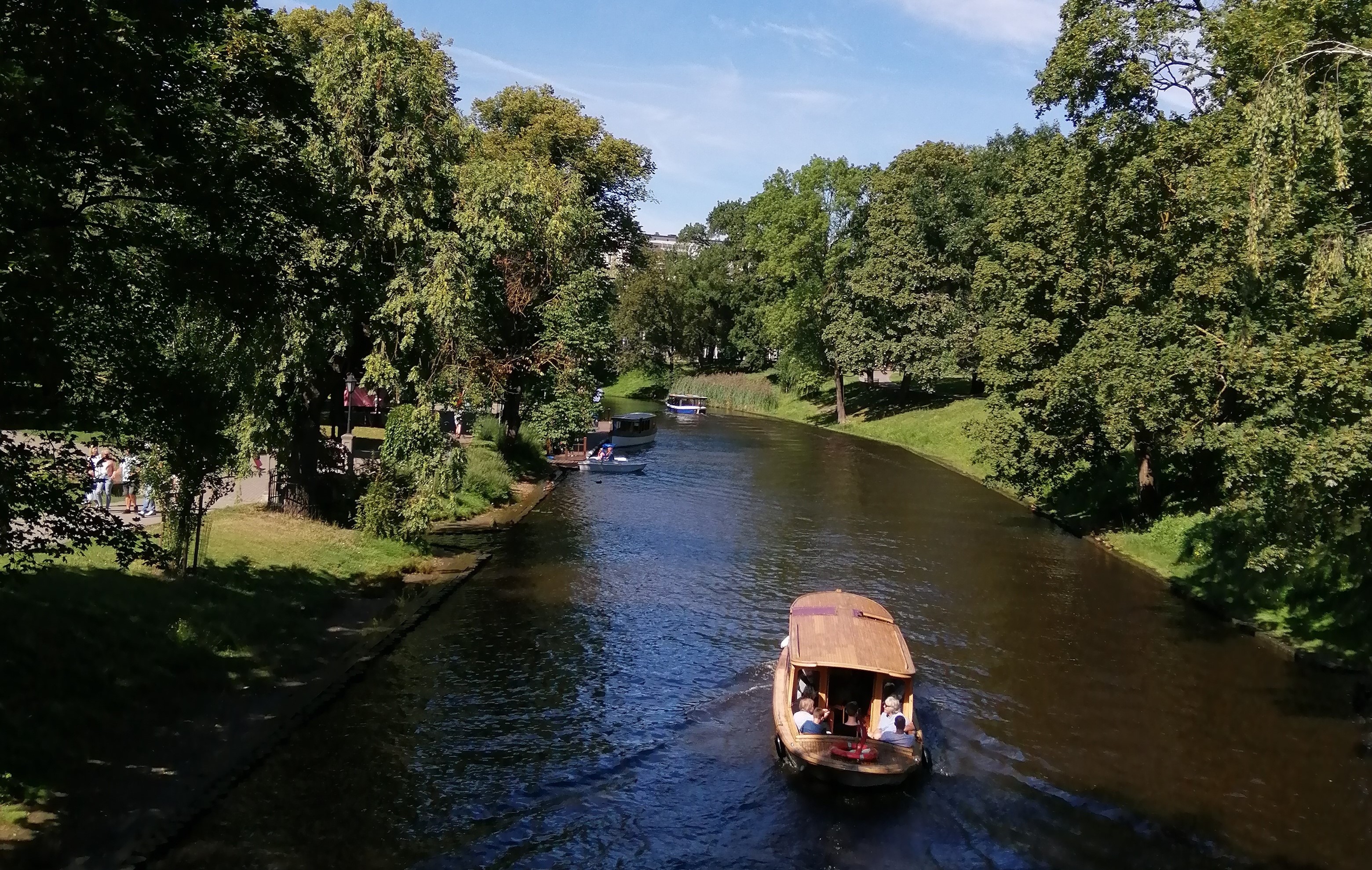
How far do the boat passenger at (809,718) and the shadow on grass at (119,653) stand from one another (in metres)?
9.81

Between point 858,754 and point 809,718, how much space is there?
1.20 metres

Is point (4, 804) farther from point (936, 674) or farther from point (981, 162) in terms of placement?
point (981, 162)

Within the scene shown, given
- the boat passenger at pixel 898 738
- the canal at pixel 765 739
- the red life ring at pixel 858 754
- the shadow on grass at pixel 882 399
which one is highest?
the shadow on grass at pixel 882 399

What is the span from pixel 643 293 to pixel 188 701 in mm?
90550

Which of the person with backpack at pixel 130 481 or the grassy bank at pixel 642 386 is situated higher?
the grassy bank at pixel 642 386

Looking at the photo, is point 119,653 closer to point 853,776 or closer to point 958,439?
point 853,776

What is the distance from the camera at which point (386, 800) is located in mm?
14812

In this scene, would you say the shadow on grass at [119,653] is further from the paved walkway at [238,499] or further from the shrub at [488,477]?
the shrub at [488,477]

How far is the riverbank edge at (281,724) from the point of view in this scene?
12.6 metres

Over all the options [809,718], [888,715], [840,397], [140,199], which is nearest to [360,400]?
[140,199]

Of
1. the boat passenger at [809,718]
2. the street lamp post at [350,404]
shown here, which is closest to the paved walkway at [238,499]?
the street lamp post at [350,404]

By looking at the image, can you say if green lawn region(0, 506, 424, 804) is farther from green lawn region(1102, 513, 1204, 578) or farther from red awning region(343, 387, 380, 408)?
green lawn region(1102, 513, 1204, 578)

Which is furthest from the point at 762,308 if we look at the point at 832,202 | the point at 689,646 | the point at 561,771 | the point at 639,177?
the point at 561,771

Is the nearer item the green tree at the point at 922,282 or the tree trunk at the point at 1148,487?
the tree trunk at the point at 1148,487
